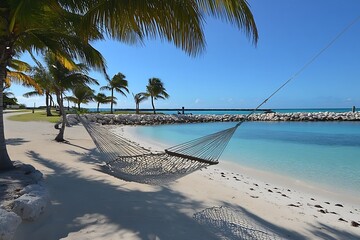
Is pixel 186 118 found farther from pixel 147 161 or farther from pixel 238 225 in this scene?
pixel 238 225

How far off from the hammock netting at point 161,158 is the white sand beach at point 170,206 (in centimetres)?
31

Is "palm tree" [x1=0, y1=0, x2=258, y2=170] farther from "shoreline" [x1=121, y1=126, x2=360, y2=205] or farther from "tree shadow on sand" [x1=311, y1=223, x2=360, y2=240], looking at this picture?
"shoreline" [x1=121, y1=126, x2=360, y2=205]

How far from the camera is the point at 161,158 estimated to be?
3.13 meters

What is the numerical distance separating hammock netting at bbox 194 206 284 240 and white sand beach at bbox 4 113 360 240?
0.04 meters

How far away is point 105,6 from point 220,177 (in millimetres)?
3225

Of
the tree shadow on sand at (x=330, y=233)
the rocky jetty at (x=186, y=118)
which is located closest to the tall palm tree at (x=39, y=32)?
the tree shadow on sand at (x=330, y=233)

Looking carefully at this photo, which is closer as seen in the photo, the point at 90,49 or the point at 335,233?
the point at 335,233

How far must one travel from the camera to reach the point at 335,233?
269 centimetres

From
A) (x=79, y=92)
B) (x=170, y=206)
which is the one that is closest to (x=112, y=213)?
(x=170, y=206)

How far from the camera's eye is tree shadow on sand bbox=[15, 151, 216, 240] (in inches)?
88.4

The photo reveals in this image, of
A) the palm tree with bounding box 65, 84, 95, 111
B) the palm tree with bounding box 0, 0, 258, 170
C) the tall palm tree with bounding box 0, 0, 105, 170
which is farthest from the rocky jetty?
the palm tree with bounding box 0, 0, 258, 170

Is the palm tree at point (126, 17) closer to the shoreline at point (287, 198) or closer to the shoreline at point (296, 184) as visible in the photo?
the shoreline at point (287, 198)

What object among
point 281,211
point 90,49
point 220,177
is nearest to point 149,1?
point 90,49

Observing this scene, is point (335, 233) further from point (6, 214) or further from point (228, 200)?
point (6, 214)
